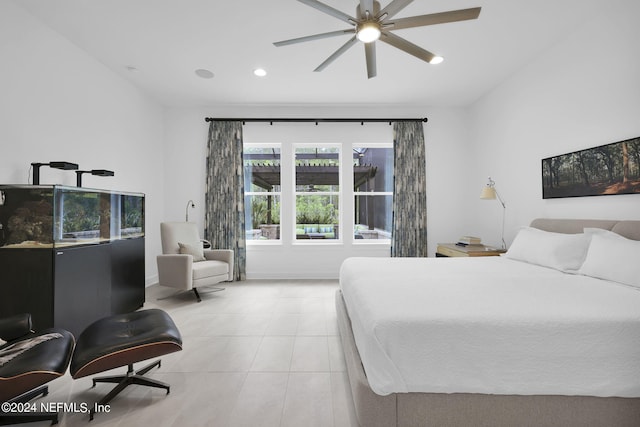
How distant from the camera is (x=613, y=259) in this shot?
6.80 feet

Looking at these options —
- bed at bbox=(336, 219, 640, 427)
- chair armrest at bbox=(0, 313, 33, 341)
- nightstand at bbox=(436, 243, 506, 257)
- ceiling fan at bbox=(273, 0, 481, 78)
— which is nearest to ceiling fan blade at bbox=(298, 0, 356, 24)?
ceiling fan at bbox=(273, 0, 481, 78)

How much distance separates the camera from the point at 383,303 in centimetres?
164

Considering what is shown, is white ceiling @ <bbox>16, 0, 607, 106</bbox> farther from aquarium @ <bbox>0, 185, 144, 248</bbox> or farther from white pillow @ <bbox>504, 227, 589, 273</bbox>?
white pillow @ <bbox>504, 227, 589, 273</bbox>

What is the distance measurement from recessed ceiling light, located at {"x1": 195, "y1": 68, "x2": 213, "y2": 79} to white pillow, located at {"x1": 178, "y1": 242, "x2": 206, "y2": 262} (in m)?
2.33

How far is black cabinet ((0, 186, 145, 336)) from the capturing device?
7.39 feet

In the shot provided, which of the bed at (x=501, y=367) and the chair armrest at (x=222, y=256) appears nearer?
the bed at (x=501, y=367)

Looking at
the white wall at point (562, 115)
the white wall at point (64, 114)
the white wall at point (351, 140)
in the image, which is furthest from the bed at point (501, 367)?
the white wall at point (351, 140)

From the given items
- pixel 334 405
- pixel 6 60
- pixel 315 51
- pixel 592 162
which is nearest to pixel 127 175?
pixel 6 60

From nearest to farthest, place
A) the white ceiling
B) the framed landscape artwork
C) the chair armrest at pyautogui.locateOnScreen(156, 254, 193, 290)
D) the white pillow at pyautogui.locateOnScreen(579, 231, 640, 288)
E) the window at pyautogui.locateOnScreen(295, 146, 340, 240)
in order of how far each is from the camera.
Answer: the white pillow at pyautogui.locateOnScreen(579, 231, 640, 288) → the framed landscape artwork → the white ceiling → the chair armrest at pyautogui.locateOnScreen(156, 254, 193, 290) → the window at pyautogui.locateOnScreen(295, 146, 340, 240)

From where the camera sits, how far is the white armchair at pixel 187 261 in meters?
3.65

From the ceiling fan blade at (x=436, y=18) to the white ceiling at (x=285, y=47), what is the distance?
1.98 ft

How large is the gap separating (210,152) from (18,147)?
253cm

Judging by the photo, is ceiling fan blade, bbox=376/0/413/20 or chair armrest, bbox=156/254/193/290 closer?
ceiling fan blade, bbox=376/0/413/20

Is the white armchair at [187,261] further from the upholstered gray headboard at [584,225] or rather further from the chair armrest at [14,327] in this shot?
the upholstered gray headboard at [584,225]
